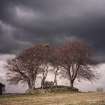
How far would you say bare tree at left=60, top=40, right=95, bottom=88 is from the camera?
78.6 metres

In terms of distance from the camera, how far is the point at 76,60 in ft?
257

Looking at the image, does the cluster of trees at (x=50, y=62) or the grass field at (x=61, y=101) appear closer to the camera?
the grass field at (x=61, y=101)

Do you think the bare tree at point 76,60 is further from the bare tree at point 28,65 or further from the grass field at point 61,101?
the grass field at point 61,101

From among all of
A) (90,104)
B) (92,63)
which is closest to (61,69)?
(92,63)

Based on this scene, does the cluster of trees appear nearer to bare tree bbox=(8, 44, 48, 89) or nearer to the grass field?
bare tree bbox=(8, 44, 48, 89)

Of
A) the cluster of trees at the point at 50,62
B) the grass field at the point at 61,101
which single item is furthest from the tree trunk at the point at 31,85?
the grass field at the point at 61,101

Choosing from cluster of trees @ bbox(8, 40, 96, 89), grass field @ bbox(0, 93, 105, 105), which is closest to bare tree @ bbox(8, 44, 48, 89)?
cluster of trees @ bbox(8, 40, 96, 89)

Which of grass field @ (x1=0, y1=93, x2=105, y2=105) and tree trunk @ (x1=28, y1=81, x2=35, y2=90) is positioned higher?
tree trunk @ (x1=28, y1=81, x2=35, y2=90)

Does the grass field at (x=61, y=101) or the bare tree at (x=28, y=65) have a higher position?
the bare tree at (x=28, y=65)

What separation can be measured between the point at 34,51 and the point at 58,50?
665 cm

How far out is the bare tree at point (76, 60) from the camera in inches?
3093

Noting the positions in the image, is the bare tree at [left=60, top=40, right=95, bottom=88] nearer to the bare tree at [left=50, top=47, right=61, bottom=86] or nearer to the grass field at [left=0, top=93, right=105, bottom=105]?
the bare tree at [left=50, top=47, right=61, bottom=86]

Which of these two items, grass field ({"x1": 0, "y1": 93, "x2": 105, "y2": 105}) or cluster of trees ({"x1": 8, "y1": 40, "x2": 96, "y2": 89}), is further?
cluster of trees ({"x1": 8, "y1": 40, "x2": 96, "y2": 89})

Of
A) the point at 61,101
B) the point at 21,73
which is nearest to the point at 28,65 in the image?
the point at 21,73
